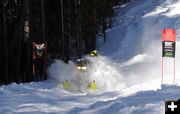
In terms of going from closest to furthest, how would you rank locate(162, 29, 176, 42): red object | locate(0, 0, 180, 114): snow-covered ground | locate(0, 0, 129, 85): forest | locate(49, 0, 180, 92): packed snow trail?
1. locate(0, 0, 180, 114): snow-covered ground
2. locate(162, 29, 176, 42): red object
3. locate(49, 0, 180, 92): packed snow trail
4. locate(0, 0, 129, 85): forest

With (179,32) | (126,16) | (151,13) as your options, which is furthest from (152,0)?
(179,32)

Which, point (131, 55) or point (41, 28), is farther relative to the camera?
point (131, 55)

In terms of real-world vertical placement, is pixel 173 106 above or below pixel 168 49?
below

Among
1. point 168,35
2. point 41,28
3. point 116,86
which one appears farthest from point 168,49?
point 41,28

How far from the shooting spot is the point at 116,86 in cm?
1617

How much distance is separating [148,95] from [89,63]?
6.53 metres

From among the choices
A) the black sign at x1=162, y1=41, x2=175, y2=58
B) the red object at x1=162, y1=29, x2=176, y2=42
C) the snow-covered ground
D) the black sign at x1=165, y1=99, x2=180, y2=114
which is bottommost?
the snow-covered ground

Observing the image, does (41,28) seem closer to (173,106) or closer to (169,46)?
(169,46)

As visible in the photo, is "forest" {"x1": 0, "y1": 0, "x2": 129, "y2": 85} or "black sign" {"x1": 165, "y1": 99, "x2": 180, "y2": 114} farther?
"forest" {"x1": 0, "y1": 0, "x2": 129, "y2": 85}

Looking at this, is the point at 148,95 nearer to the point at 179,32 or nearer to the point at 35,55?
the point at 35,55

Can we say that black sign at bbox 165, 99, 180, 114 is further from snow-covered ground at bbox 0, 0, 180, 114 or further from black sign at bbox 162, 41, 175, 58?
black sign at bbox 162, 41, 175, 58

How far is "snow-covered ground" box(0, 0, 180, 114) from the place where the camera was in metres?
9.48

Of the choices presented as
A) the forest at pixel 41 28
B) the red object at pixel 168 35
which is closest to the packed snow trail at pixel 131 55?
the red object at pixel 168 35

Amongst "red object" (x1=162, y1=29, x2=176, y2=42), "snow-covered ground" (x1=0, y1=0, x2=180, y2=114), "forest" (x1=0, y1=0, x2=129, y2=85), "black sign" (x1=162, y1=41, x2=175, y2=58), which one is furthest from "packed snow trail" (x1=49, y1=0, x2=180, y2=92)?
"forest" (x1=0, y1=0, x2=129, y2=85)
